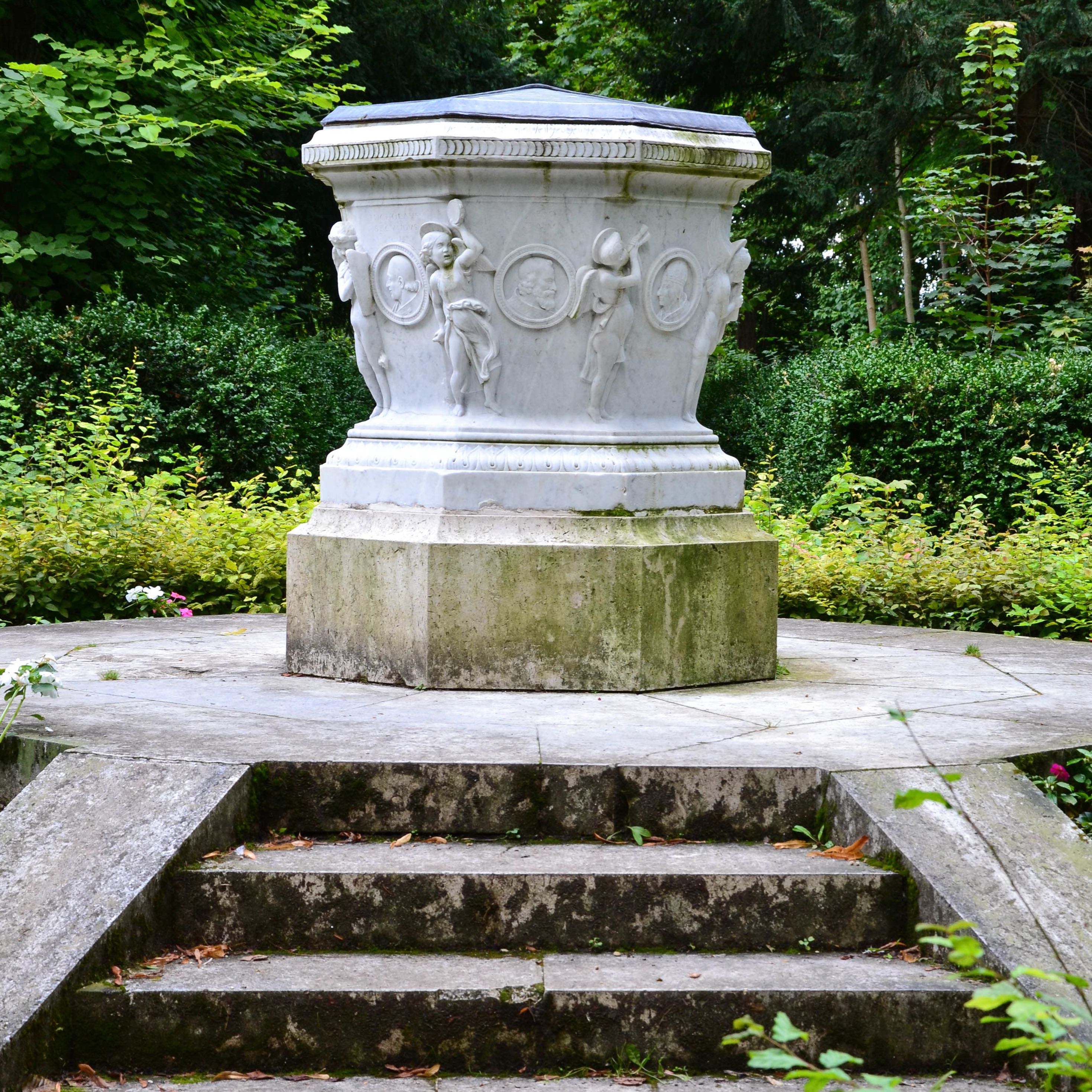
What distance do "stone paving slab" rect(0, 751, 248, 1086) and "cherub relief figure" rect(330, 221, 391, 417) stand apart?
217 centimetres

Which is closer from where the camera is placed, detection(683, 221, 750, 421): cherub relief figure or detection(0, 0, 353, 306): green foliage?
detection(683, 221, 750, 421): cherub relief figure

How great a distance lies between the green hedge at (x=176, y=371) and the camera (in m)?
10.8

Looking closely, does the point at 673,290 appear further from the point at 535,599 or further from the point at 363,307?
the point at 535,599

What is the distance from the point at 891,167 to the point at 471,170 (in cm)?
1157

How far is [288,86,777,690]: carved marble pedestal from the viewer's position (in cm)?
501

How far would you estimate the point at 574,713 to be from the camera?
469cm

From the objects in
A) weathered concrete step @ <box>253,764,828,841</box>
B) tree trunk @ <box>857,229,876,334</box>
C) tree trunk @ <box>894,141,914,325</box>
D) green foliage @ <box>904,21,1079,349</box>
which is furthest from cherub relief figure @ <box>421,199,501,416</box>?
tree trunk @ <box>857,229,876,334</box>

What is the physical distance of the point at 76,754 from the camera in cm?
387

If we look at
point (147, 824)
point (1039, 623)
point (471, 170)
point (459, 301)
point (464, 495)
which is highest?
point (471, 170)

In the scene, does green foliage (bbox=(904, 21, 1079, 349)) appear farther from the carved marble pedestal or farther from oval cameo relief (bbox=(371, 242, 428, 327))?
oval cameo relief (bbox=(371, 242, 428, 327))

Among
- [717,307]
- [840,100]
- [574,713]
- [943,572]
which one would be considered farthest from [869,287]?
[574,713]

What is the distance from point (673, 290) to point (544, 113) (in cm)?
81

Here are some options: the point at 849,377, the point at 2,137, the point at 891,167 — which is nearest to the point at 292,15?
the point at 2,137

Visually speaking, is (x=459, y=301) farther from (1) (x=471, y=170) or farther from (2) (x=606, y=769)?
(2) (x=606, y=769)
